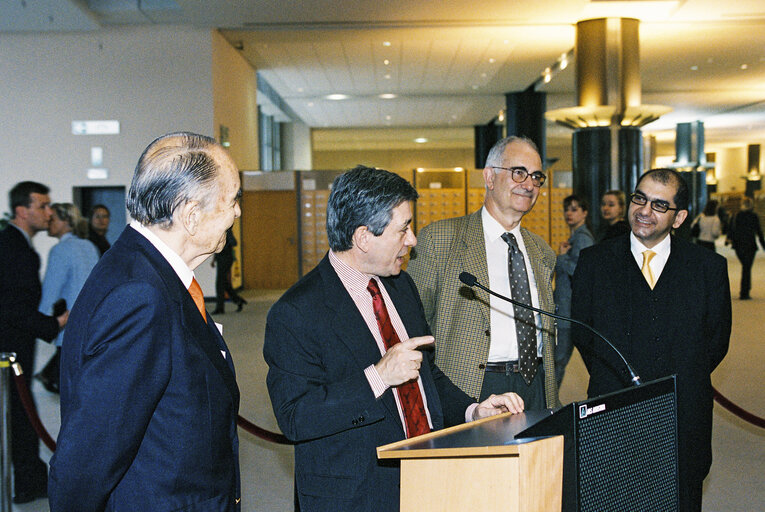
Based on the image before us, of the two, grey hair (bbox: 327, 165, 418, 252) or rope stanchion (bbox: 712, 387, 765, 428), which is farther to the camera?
rope stanchion (bbox: 712, 387, 765, 428)

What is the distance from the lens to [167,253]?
148cm

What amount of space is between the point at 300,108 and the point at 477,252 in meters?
22.3

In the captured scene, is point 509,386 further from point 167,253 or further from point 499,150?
point 167,253

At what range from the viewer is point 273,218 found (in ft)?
58.4

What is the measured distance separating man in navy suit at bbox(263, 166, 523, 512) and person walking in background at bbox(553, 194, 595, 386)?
2850 mm

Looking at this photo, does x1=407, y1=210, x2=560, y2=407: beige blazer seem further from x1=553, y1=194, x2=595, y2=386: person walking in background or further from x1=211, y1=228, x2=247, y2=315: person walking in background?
x1=211, y1=228, x2=247, y2=315: person walking in background

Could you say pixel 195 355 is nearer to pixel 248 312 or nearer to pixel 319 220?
pixel 248 312

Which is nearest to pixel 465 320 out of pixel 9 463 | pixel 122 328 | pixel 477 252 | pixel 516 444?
pixel 477 252

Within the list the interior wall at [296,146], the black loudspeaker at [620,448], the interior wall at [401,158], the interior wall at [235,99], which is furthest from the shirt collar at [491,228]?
the interior wall at [401,158]

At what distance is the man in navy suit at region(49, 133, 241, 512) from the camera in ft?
4.26

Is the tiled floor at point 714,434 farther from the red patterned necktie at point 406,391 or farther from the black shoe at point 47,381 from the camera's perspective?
the red patterned necktie at point 406,391

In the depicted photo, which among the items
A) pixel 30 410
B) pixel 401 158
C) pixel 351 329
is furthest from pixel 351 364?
pixel 401 158

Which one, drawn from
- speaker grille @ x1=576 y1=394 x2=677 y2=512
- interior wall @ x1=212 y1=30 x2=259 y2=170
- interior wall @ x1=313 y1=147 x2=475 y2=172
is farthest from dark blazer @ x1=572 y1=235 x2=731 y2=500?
interior wall @ x1=313 y1=147 x2=475 y2=172

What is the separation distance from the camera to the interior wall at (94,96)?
1380cm
